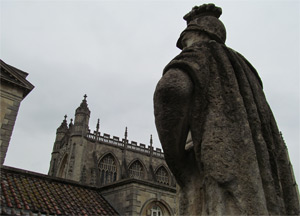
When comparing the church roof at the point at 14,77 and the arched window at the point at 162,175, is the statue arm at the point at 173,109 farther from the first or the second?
the arched window at the point at 162,175

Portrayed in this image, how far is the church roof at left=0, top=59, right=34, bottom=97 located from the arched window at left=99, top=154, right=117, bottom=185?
24.2 m

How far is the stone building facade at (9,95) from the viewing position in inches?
513

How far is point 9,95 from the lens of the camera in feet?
45.6

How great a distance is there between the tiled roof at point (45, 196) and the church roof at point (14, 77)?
4.02 metres

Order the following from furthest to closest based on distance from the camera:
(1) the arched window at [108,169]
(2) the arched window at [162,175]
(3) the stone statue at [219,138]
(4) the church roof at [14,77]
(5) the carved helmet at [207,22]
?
1. (2) the arched window at [162,175]
2. (1) the arched window at [108,169]
3. (4) the church roof at [14,77]
4. (5) the carved helmet at [207,22]
5. (3) the stone statue at [219,138]

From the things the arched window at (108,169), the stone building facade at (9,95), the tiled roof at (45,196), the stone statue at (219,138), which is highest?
the arched window at (108,169)

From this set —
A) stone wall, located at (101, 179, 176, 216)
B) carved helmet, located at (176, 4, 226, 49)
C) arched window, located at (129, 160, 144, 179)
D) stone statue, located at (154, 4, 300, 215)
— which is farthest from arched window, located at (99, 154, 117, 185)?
stone statue, located at (154, 4, 300, 215)

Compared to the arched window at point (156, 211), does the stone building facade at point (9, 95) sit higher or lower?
higher

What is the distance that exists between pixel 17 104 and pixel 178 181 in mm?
13228

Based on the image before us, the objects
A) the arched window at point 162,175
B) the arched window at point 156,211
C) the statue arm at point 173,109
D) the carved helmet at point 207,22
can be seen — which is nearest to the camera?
the statue arm at point 173,109

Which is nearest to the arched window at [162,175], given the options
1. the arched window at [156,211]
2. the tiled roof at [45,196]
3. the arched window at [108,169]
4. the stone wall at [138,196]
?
the arched window at [108,169]

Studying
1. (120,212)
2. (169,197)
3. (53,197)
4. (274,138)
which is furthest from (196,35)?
(169,197)

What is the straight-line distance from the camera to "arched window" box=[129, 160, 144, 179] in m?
39.6

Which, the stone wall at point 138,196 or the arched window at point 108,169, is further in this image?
the arched window at point 108,169
